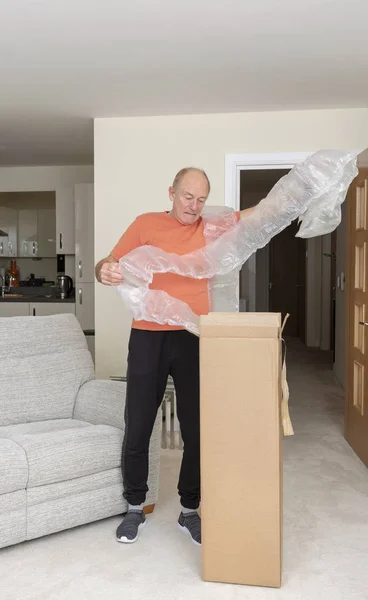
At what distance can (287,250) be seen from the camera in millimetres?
11727

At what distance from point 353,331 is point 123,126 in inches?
92.3

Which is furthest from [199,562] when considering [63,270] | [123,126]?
[63,270]

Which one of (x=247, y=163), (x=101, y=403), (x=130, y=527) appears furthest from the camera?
(x=247, y=163)

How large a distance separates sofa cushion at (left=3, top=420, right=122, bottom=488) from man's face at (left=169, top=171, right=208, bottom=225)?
3.66ft

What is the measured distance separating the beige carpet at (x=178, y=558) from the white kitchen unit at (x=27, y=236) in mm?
4956

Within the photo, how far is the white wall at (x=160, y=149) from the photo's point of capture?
484 centimetres

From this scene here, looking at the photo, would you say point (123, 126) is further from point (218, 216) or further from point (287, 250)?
point (287, 250)

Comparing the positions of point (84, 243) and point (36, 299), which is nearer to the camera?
point (84, 243)

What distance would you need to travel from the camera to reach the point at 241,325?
A: 239 cm

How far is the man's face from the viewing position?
105 inches

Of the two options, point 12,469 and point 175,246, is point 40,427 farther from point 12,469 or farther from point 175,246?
point 175,246

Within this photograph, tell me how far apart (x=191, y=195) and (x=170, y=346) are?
641 mm

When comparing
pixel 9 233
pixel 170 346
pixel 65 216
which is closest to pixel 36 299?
pixel 65 216

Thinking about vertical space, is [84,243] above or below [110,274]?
above
